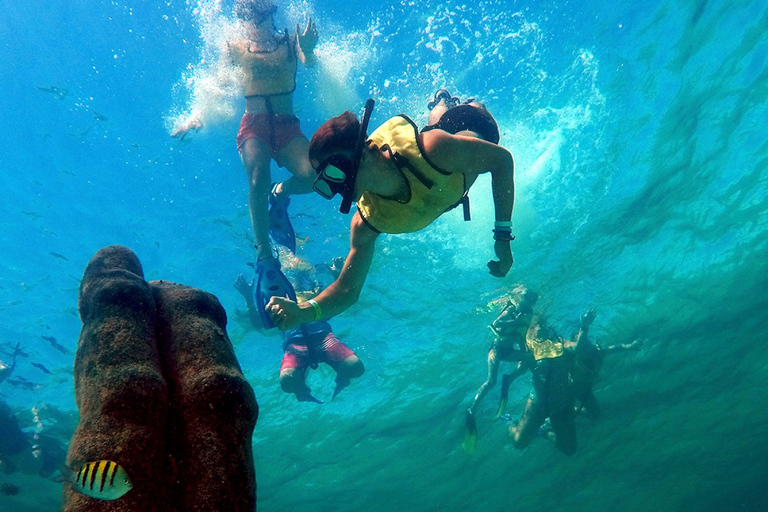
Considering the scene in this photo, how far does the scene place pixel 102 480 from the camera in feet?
4.75

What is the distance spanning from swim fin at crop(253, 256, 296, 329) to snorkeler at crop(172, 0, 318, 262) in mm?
1083

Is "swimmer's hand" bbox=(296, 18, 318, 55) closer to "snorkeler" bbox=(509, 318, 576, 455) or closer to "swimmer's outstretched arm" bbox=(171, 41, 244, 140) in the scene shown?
"swimmer's outstretched arm" bbox=(171, 41, 244, 140)

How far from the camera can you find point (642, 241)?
16.7 meters

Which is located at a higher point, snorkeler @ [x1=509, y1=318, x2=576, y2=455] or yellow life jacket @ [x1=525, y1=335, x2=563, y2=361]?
yellow life jacket @ [x1=525, y1=335, x2=563, y2=361]

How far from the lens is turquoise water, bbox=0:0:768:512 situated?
973 centimetres

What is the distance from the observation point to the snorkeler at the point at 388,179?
3.60 meters

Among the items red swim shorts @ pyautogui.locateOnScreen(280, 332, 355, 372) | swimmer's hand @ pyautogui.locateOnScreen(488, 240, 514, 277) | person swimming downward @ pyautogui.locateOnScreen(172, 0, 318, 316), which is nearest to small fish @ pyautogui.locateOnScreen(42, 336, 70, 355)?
red swim shorts @ pyautogui.locateOnScreen(280, 332, 355, 372)

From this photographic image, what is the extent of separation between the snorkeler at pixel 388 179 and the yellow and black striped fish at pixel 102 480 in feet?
8.24

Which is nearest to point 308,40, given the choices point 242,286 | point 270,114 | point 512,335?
point 270,114

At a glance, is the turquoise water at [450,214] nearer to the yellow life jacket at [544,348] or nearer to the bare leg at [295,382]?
the yellow life jacket at [544,348]

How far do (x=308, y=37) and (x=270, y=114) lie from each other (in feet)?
5.08

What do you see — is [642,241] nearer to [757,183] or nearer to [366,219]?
[757,183]

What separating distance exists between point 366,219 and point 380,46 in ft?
21.8

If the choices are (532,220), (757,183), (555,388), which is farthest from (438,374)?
(757,183)
